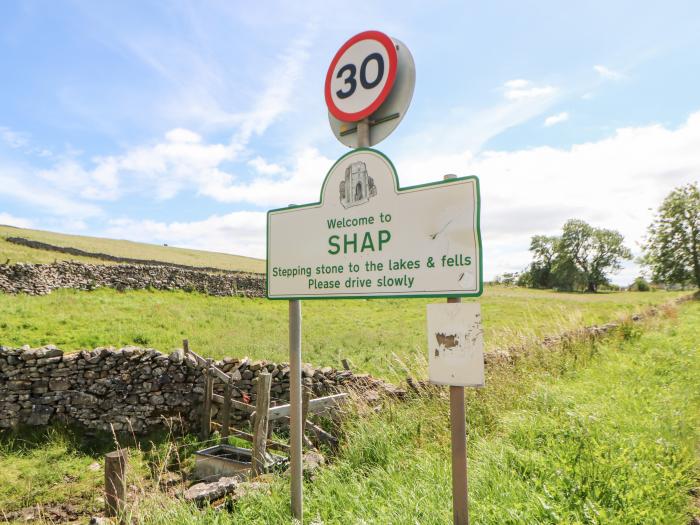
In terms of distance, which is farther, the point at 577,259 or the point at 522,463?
the point at 577,259

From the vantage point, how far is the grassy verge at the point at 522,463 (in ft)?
9.55

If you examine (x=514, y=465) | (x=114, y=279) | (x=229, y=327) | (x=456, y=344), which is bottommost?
(x=514, y=465)

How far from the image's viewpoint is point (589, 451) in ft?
11.6

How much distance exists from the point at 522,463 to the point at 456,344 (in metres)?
1.66

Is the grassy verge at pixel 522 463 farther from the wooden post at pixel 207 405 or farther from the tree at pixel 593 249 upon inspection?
the tree at pixel 593 249

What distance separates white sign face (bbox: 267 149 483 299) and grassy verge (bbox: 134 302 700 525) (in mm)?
1610

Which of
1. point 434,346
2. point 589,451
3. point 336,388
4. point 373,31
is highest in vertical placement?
point 373,31

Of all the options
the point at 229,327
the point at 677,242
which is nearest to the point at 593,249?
the point at 677,242

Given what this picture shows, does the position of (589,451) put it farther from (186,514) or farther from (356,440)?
(186,514)

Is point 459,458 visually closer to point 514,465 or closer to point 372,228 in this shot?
point 514,465

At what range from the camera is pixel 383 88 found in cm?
300

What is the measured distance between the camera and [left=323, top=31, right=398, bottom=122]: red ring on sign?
294 cm

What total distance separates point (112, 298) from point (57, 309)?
3340mm

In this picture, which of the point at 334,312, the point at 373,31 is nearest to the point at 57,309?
the point at 334,312
